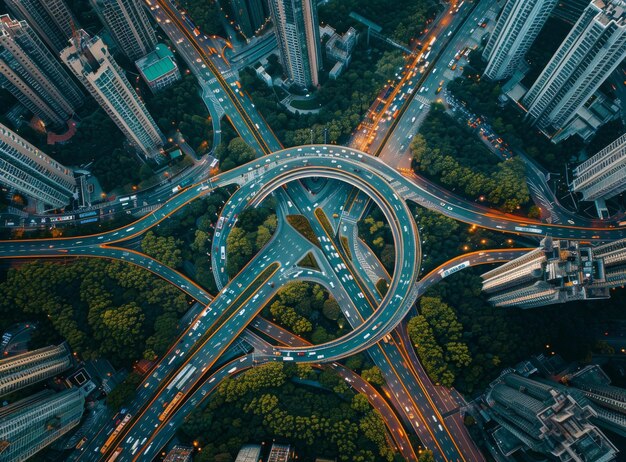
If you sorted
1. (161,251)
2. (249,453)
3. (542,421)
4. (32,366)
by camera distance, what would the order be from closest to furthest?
(542,421), (249,453), (32,366), (161,251)

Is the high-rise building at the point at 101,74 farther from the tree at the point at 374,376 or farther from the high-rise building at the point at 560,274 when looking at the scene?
the high-rise building at the point at 560,274

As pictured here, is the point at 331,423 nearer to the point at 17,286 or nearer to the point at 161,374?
the point at 161,374

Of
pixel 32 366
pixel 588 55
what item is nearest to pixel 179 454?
pixel 32 366

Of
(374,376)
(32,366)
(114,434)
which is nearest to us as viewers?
(32,366)

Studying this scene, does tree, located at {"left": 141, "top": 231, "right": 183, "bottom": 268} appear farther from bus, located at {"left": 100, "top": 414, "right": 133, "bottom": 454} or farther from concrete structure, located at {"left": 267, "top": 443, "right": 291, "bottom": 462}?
concrete structure, located at {"left": 267, "top": 443, "right": 291, "bottom": 462}

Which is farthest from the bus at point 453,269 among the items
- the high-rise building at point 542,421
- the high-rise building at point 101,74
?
the high-rise building at point 101,74

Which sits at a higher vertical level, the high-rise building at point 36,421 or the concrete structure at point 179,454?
the high-rise building at point 36,421

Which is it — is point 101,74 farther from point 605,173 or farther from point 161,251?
point 605,173
